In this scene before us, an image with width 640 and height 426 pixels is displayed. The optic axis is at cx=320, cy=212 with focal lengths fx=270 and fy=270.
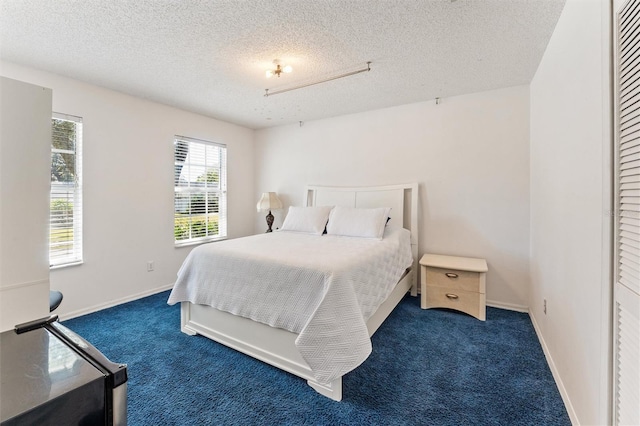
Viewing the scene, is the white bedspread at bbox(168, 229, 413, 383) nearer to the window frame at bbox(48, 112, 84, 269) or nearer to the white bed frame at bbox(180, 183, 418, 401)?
the white bed frame at bbox(180, 183, 418, 401)

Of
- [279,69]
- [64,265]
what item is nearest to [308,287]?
[279,69]

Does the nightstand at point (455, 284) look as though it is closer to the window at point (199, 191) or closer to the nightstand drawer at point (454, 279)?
the nightstand drawer at point (454, 279)

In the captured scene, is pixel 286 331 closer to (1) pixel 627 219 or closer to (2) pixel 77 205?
(1) pixel 627 219

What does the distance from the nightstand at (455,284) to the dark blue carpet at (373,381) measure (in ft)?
0.73

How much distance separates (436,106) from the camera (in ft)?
10.8

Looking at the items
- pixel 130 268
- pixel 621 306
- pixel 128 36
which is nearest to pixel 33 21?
pixel 128 36

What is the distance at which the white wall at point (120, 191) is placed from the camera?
277cm

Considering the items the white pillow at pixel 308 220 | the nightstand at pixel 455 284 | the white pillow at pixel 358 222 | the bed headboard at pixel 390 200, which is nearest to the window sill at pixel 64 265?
the white pillow at pixel 308 220

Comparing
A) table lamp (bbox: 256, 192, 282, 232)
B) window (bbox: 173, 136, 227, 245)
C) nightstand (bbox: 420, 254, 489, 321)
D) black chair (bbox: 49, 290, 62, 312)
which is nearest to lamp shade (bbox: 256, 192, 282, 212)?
table lamp (bbox: 256, 192, 282, 232)

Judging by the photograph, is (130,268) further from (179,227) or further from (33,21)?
(33,21)

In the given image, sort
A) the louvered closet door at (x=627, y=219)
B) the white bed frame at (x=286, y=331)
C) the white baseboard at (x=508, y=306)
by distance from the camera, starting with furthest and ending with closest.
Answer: the white baseboard at (x=508, y=306), the white bed frame at (x=286, y=331), the louvered closet door at (x=627, y=219)

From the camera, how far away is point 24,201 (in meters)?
0.89

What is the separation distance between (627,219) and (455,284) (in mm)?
1924

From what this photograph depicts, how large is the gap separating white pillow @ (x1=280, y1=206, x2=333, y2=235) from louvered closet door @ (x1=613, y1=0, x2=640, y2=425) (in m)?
2.53
